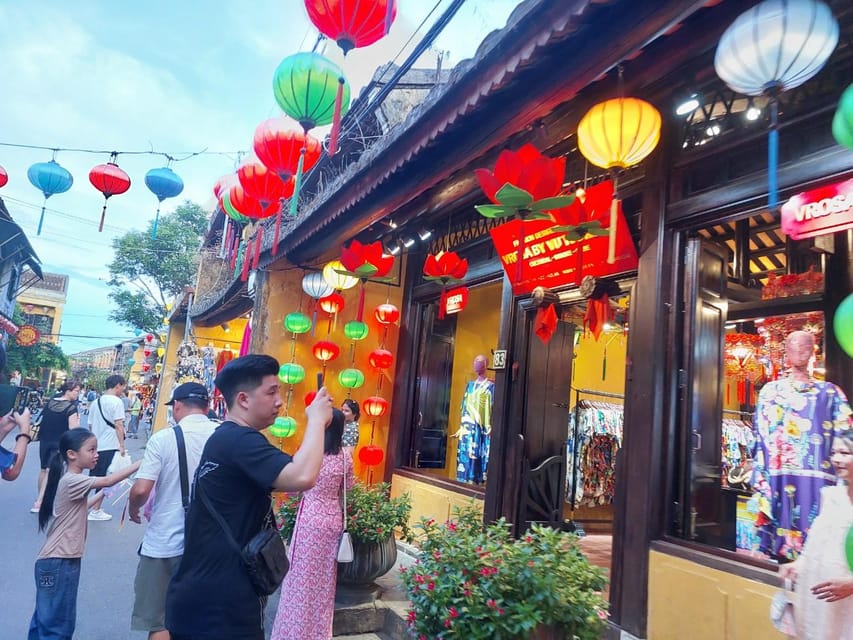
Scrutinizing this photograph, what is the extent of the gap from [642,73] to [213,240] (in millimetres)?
19996

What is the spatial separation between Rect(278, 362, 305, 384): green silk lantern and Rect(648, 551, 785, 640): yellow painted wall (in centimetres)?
567

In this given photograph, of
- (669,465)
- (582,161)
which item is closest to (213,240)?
(582,161)

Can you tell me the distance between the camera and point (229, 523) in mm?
2197

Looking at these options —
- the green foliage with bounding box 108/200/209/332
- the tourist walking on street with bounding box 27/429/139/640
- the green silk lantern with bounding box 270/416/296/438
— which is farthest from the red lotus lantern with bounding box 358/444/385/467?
the green foliage with bounding box 108/200/209/332

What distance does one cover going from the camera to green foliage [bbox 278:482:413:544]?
5193 mm

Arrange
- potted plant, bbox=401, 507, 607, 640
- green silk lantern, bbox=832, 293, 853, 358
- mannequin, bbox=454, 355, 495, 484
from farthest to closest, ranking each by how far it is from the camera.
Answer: mannequin, bbox=454, 355, 495, 484 < potted plant, bbox=401, 507, 607, 640 < green silk lantern, bbox=832, 293, 853, 358

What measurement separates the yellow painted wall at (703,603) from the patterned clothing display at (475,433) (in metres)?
3.23

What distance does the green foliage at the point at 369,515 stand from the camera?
204 inches

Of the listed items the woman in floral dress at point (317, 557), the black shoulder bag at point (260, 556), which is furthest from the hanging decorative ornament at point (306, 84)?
the black shoulder bag at point (260, 556)

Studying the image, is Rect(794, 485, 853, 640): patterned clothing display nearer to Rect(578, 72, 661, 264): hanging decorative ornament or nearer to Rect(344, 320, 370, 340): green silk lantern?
Rect(578, 72, 661, 264): hanging decorative ornament

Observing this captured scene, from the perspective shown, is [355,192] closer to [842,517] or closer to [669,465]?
[669,465]

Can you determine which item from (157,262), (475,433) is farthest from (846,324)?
(157,262)

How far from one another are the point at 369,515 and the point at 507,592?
2.54 metres

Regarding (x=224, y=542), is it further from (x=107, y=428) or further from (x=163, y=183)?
(x=163, y=183)
